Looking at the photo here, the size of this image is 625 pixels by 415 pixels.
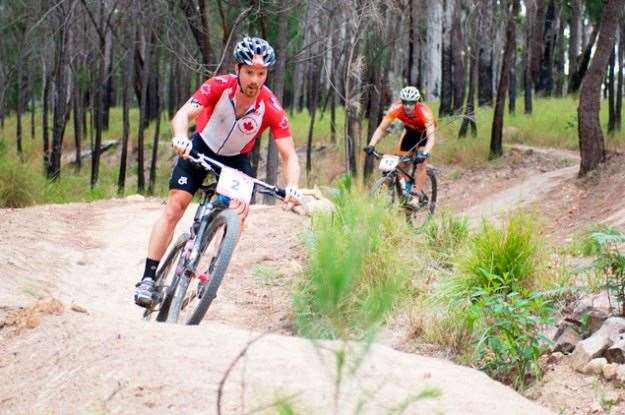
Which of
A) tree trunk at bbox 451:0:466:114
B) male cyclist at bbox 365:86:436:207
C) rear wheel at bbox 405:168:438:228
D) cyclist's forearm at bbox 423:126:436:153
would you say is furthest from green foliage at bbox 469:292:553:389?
tree trunk at bbox 451:0:466:114

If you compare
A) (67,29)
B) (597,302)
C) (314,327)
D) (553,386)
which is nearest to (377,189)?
(597,302)

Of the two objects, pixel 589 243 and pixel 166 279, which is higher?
pixel 589 243

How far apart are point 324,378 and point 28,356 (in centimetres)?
174

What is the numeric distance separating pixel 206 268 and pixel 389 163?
634cm

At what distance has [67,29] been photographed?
22531mm

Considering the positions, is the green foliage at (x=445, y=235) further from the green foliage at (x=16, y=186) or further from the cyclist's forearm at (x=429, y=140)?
the green foliage at (x=16, y=186)

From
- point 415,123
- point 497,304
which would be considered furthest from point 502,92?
point 497,304

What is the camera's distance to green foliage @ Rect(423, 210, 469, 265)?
10297 millimetres

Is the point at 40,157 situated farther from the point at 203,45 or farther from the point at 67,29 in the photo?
the point at 203,45

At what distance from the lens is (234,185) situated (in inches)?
246

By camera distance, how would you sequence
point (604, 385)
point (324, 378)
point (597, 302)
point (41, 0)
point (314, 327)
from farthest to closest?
1. point (41, 0)
2. point (597, 302)
3. point (604, 385)
4. point (324, 378)
5. point (314, 327)

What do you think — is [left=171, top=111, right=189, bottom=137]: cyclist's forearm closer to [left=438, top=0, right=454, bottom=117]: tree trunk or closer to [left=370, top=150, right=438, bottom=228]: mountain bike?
[left=370, top=150, right=438, bottom=228]: mountain bike

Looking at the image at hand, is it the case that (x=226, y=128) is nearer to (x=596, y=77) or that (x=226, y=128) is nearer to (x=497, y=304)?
(x=497, y=304)

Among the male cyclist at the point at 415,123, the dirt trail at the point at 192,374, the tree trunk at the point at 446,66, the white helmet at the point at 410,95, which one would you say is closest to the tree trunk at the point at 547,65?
the tree trunk at the point at 446,66
